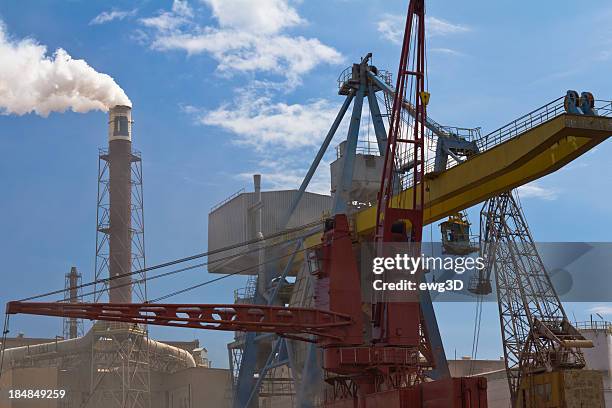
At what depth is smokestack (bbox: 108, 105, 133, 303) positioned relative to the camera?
70312 mm

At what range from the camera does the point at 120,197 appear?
71250mm

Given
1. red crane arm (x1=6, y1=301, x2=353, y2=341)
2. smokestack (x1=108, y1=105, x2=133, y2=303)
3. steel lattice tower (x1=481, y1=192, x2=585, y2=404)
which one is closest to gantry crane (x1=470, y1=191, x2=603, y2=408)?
steel lattice tower (x1=481, y1=192, x2=585, y2=404)

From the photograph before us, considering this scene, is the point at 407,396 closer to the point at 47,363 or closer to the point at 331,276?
the point at 331,276

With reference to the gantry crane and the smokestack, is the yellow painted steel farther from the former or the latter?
the smokestack

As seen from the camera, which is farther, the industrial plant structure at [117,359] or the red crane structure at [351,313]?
the industrial plant structure at [117,359]

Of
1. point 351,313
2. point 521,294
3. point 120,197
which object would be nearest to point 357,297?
point 351,313

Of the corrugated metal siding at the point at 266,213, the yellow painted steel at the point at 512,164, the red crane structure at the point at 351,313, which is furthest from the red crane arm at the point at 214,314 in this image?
the corrugated metal siding at the point at 266,213

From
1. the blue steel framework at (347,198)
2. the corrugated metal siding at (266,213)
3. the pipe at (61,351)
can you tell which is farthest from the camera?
the pipe at (61,351)

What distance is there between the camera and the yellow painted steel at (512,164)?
31781 mm

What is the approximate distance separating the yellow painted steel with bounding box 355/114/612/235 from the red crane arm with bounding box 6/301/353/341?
23.8 feet

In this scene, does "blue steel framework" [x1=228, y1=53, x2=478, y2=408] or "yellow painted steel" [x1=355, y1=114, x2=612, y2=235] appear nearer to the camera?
"yellow painted steel" [x1=355, y1=114, x2=612, y2=235]

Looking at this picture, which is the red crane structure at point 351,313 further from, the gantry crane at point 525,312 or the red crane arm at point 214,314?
the gantry crane at point 525,312

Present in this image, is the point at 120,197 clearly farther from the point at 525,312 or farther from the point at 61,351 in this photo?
the point at 525,312

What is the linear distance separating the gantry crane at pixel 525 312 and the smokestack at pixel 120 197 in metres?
30.6
